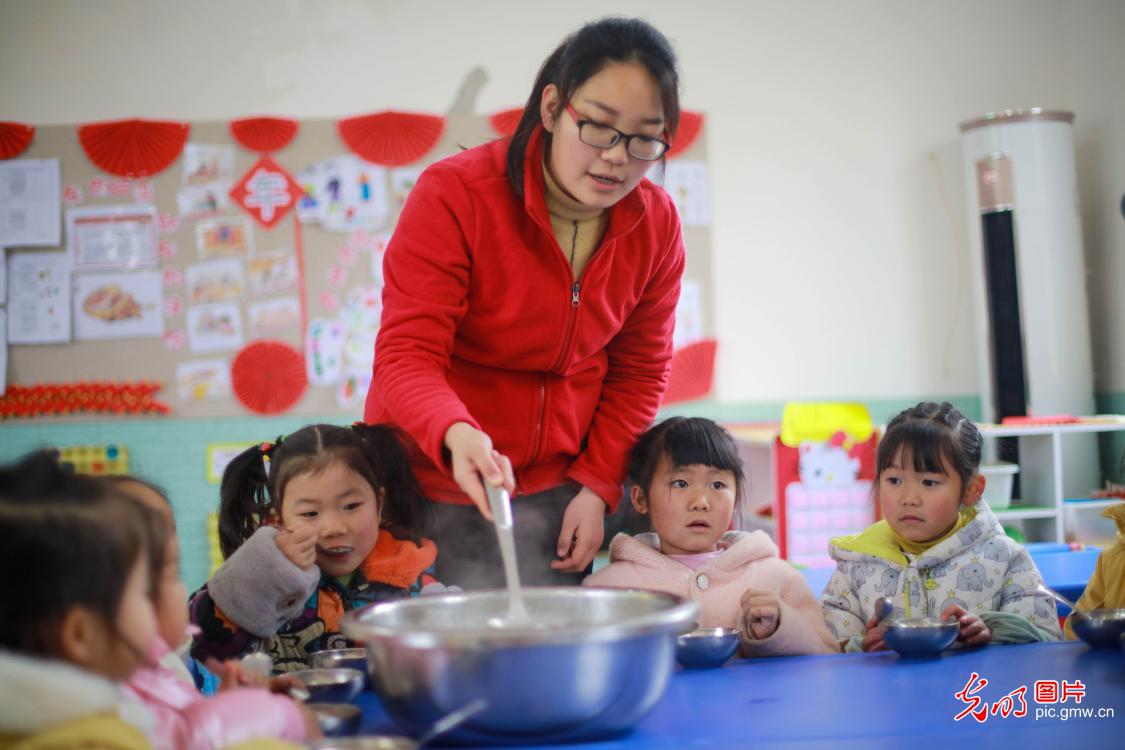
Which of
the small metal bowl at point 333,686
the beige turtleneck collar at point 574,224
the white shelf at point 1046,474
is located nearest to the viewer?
the small metal bowl at point 333,686

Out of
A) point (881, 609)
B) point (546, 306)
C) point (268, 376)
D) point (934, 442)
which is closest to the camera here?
point (881, 609)

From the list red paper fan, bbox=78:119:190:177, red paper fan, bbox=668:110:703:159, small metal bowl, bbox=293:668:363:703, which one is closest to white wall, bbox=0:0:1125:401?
red paper fan, bbox=668:110:703:159

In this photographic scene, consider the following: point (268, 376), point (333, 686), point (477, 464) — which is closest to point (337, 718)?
point (333, 686)

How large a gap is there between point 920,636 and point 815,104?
3.21 metres

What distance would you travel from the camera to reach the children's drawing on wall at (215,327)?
12.6ft

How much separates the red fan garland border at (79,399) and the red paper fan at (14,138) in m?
0.82

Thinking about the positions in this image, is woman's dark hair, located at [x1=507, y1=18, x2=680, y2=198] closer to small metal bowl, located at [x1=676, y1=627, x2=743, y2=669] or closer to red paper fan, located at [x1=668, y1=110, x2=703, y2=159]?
small metal bowl, located at [x1=676, y1=627, x2=743, y2=669]

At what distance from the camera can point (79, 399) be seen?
3.76 metres

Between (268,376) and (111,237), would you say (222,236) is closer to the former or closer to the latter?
(111,237)

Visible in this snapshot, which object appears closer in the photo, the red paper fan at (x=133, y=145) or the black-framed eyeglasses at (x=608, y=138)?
the black-framed eyeglasses at (x=608, y=138)

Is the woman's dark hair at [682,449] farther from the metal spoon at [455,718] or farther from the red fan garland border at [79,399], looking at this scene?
the red fan garland border at [79,399]

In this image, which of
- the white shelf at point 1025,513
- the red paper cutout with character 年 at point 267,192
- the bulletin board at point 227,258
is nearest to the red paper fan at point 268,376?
the bulletin board at point 227,258

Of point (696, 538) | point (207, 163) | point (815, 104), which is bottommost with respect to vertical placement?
point (696, 538)

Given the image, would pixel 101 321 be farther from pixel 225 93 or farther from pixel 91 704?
pixel 91 704
